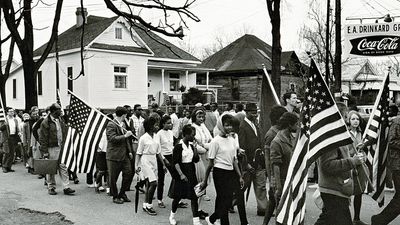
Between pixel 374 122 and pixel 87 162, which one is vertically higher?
pixel 374 122

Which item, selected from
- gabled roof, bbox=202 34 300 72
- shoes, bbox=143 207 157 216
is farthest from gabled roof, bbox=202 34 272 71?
shoes, bbox=143 207 157 216

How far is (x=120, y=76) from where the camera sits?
3406cm

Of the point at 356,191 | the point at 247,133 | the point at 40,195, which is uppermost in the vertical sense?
the point at 247,133

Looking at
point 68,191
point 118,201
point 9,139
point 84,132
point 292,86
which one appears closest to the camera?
point 118,201

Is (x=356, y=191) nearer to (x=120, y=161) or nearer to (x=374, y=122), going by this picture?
(x=374, y=122)

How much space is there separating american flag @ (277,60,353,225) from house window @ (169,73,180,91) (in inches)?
1331

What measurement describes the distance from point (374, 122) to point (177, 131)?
1085cm

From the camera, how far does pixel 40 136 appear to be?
11609 mm

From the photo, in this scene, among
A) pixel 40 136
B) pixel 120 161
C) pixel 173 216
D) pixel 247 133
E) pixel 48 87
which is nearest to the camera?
pixel 173 216

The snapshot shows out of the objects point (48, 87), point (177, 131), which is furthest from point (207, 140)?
point (48, 87)

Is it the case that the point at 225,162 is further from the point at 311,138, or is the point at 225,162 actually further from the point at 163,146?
the point at 163,146

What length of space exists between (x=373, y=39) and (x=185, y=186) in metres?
16.2

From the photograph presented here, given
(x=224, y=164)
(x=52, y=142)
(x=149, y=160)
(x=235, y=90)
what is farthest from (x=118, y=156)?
(x=235, y=90)

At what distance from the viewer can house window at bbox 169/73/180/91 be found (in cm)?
3929
